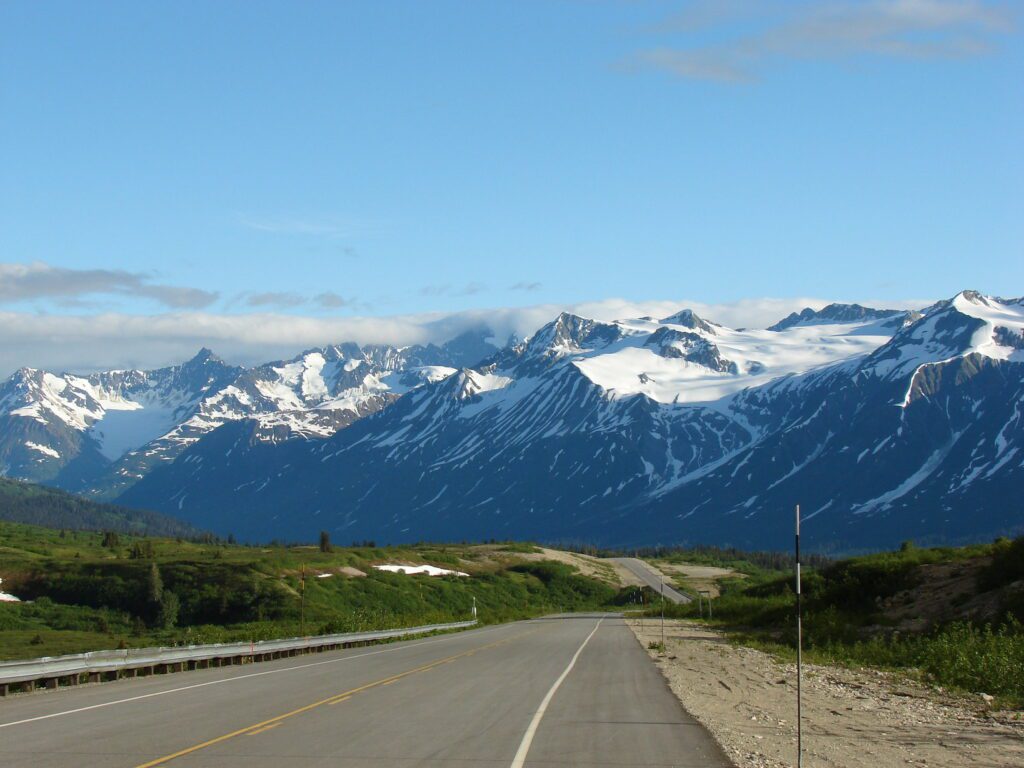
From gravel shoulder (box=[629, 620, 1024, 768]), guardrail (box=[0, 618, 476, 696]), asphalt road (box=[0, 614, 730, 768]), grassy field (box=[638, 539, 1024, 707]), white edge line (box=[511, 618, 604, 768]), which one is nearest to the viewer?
white edge line (box=[511, 618, 604, 768])

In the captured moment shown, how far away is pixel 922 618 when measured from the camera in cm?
5250

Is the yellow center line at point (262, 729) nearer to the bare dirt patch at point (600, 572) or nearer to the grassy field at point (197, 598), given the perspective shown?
the grassy field at point (197, 598)

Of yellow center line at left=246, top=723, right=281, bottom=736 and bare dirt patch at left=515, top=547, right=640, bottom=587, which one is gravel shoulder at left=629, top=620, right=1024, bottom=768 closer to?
yellow center line at left=246, top=723, right=281, bottom=736

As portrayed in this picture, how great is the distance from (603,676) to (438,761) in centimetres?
1923

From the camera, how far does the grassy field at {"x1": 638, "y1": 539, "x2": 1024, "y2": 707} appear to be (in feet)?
117

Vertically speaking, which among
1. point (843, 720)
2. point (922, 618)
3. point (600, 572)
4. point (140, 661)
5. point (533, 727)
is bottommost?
point (600, 572)

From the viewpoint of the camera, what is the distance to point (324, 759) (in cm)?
1933

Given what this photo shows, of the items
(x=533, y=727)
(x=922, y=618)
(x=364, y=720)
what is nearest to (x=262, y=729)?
(x=364, y=720)

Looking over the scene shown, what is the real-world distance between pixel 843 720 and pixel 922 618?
28159 millimetres

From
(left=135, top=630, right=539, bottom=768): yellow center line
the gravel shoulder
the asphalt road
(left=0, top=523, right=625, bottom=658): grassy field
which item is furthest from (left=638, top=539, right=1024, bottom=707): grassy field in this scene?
(left=0, top=523, right=625, bottom=658): grassy field

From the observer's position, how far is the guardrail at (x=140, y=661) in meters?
33.1

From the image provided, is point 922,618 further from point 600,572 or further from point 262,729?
point 600,572

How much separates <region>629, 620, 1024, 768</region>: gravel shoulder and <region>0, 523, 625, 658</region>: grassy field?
34149 mm

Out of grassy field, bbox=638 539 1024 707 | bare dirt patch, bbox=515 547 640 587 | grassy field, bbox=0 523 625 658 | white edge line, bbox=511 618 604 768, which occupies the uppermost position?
white edge line, bbox=511 618 604 768
